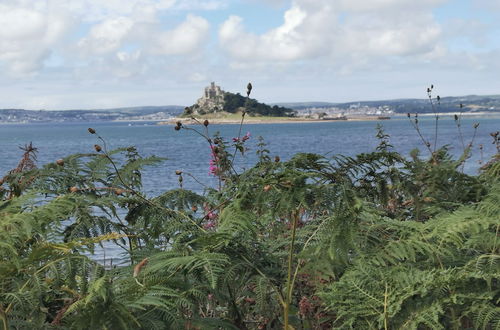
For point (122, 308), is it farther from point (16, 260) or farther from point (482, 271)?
point (482, 271)

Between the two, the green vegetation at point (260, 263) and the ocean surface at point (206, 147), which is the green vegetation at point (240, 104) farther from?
the green vegetation at point (260, 263)

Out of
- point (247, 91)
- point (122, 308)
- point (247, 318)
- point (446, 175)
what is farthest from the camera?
point (247, 91)

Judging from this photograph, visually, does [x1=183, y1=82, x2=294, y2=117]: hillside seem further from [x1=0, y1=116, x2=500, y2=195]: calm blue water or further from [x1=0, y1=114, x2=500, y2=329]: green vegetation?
[x1=0, y1=114, x2=500, y2=329]: green vegetation

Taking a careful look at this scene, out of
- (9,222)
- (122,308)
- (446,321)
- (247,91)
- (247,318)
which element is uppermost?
(247,91)

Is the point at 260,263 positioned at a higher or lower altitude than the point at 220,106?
lower

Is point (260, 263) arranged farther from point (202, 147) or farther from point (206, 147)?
point (206, 147)

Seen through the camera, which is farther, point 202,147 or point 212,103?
point 202,147

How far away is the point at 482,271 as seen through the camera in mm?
1994

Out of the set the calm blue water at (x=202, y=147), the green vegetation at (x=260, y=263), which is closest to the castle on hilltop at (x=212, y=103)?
the calm blue water at (x=202, y=147)

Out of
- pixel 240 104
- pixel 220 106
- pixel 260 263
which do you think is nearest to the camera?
pixel 260 263

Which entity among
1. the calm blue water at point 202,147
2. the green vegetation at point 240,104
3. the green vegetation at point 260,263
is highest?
the green vegetation at point 240,104

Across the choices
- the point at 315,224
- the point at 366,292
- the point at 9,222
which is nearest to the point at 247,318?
the point at 315,224

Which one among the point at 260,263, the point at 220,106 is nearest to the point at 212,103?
the point at 220,106

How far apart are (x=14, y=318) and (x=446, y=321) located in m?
1.48
